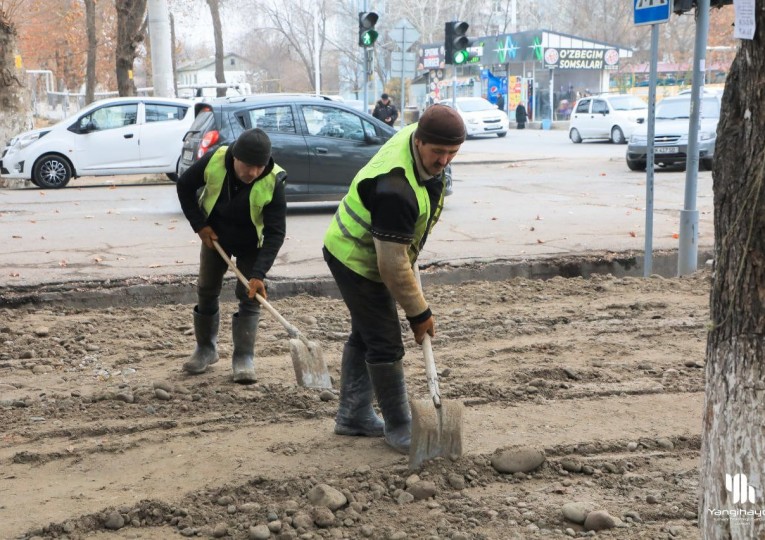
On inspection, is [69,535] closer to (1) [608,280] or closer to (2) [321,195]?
(1) [608,280]

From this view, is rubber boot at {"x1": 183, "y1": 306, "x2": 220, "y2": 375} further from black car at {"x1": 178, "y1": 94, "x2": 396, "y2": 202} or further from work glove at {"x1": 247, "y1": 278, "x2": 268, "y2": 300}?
black car at {"x1": 178, "y1": 94, "x2": 396, "y2": 202}

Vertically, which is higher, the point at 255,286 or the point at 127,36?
the point at 127,36

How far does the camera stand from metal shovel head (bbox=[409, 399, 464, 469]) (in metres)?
4.24

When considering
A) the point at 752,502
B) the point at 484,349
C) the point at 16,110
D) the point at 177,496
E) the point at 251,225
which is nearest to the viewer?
the point at 752,502

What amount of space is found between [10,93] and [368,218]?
643 inches

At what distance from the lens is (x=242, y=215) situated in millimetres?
5469

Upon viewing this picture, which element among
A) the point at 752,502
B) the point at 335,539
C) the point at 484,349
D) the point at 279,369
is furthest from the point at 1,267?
the point at 752,502

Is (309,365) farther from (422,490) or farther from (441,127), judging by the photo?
(441,127)

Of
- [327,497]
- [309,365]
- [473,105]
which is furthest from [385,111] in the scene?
[327,497]

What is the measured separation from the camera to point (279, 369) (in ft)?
19.8

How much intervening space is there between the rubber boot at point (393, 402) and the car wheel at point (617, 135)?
2754 cm

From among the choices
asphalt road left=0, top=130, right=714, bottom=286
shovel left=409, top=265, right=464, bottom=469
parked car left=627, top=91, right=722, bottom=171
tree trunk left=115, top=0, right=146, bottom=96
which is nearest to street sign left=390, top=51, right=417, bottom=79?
asphalt road left=0, top=130, right=714, bottom=286

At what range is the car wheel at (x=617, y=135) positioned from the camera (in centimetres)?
3056

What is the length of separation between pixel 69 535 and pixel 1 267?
6.06 metres
